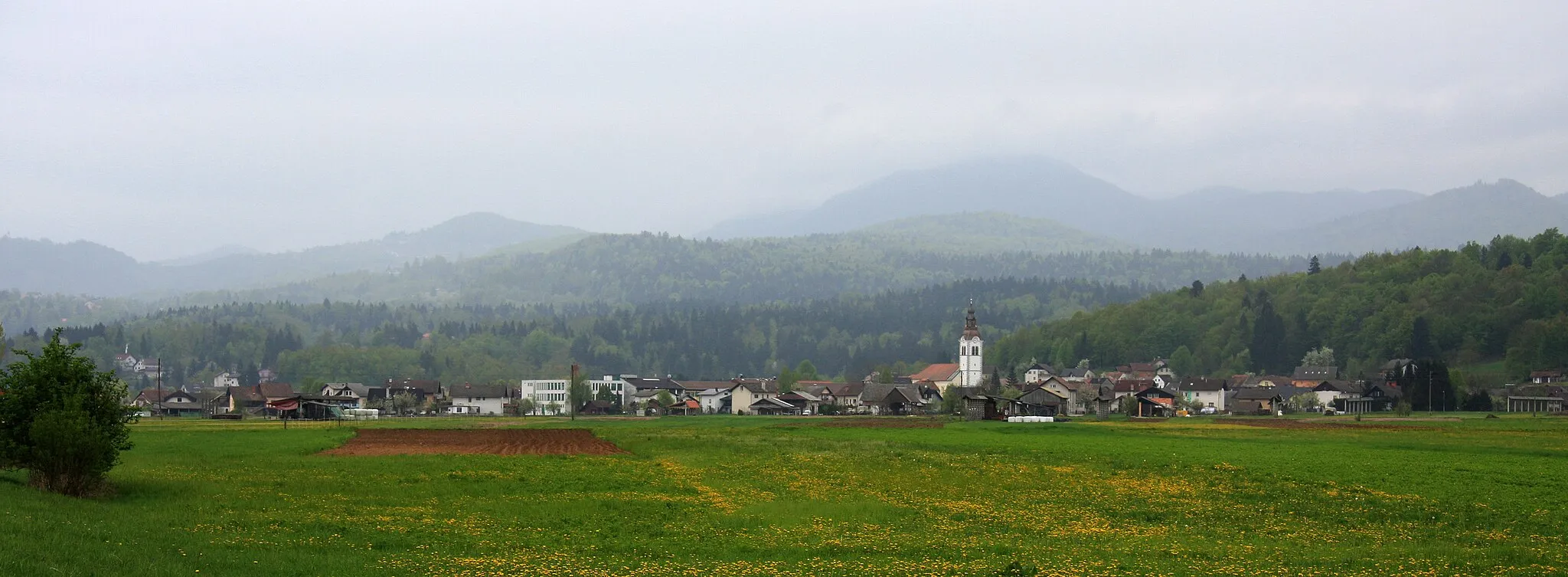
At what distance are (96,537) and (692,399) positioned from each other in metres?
140

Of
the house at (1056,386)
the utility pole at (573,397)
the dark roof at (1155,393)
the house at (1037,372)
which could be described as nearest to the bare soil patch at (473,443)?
the utility pole at (573,397)

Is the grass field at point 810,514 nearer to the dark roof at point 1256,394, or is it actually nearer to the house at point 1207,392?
the dark roof at point 1256,394

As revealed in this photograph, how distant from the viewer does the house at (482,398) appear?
6403 inches

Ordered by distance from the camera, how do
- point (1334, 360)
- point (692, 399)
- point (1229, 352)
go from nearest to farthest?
point (692, 399) → point (1334, 360) → point (1229, 352)

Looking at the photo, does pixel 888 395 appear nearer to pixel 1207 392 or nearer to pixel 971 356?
pixel 1207 392

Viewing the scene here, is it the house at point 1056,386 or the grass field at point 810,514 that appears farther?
the house at point 1056,386

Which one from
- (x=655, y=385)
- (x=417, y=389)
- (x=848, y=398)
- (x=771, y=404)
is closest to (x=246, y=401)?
(x=417, y=389)

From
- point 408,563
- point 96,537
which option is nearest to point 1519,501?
point 408,563

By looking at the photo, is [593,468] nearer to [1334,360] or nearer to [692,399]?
[692,399]

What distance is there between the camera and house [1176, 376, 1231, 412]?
479 feet

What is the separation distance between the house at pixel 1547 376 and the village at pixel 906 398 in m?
0.16

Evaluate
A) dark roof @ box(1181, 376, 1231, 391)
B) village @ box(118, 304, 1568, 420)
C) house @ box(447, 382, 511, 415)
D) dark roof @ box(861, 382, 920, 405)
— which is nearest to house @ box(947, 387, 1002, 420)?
village @ box(118, 304, 1568, 420)

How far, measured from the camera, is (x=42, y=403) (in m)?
31.3

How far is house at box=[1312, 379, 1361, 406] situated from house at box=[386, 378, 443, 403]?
10577cm
